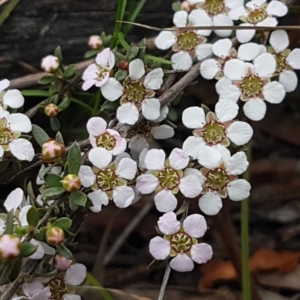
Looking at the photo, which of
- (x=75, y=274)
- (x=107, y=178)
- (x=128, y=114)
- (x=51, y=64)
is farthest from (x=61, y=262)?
(x=51, y=64)

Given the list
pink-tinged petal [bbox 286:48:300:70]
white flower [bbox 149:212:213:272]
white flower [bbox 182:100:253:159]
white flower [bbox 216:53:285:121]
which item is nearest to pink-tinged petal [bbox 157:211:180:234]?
white flower [bbox 149:212:213:272]

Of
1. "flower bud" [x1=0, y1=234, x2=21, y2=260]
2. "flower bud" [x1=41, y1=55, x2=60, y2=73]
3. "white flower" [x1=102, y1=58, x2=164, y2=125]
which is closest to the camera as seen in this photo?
"flower bud" [x1=0, y1=234, x2=21, y2=260]

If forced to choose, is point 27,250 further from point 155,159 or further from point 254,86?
point 254,86

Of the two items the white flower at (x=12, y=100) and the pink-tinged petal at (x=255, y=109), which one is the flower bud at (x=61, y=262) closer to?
the white flower at (x=12, y=100)

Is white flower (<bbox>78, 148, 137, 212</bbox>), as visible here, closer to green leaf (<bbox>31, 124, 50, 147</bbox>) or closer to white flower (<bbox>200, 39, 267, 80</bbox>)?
green leaf (<bbox>31, 124, 50, 147</bbox>)

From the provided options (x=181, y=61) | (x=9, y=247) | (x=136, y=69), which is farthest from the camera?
(x=181, y=61)

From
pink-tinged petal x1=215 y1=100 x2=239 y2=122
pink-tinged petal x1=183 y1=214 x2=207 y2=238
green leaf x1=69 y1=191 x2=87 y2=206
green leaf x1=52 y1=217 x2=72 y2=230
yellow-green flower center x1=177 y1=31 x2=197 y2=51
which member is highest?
yellow-green flower center x1=177 y1=31 x2=197 y2=51
